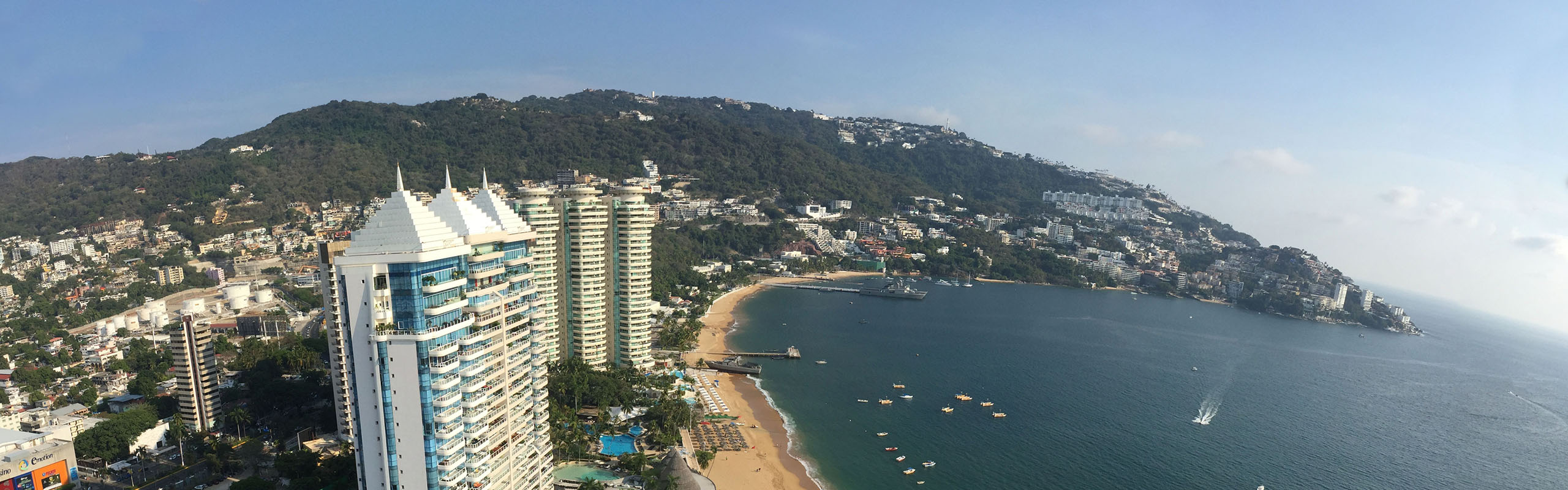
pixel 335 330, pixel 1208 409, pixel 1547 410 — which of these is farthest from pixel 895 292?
pixel 335 330

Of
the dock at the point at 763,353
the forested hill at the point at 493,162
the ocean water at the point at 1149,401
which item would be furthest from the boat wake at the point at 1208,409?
the forested hill at the point at 493,162

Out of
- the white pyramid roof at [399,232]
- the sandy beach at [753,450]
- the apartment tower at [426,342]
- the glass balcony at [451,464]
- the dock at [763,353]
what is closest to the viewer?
the apartment tower at [426,342]

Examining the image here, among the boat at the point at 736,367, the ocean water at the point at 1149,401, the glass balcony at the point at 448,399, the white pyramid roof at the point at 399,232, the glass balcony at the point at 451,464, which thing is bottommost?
the ocean water at the point at 1149,401

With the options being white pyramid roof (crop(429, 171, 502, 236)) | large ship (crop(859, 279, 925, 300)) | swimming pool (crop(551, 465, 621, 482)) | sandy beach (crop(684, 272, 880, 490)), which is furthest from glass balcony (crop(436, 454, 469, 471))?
large ship (crop(859, 279, 925, 300))

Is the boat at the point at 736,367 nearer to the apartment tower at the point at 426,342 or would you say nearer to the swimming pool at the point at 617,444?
the swimming pool at the point at 617,444

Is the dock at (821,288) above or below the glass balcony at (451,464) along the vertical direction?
below

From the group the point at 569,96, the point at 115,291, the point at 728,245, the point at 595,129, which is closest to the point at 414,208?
the point at 115,291

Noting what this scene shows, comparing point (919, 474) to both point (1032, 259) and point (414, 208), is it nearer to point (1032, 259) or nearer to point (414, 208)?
point (414, 208)
